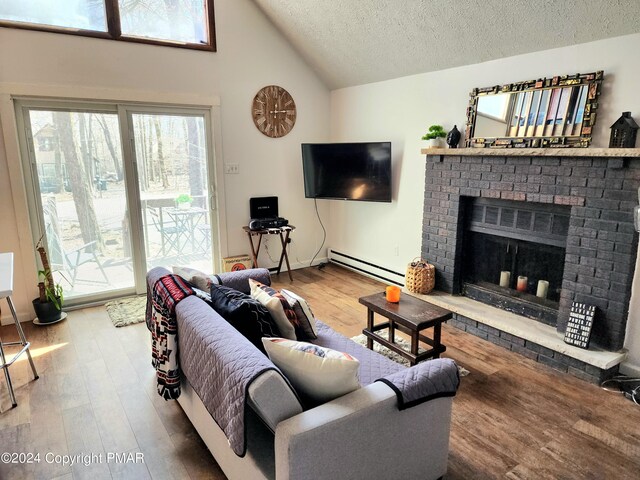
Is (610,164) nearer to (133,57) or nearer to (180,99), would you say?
(180,99)

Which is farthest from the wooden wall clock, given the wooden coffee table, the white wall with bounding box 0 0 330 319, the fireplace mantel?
the wooden coffee table

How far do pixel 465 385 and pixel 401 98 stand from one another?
9.26 ft

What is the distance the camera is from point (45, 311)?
3518 millimetres

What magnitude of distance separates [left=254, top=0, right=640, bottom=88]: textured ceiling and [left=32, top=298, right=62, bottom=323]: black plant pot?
353 cm

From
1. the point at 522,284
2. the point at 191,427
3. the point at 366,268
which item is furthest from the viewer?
the point at 366,268

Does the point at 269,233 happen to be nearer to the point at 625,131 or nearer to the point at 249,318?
the point at 249,318

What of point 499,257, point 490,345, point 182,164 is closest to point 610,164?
point 499,257

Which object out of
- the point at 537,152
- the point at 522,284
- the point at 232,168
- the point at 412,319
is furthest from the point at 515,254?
the point at 232,168

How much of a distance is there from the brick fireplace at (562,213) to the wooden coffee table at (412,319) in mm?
770

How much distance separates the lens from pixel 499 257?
11.4ft

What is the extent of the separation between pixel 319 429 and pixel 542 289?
2529mm

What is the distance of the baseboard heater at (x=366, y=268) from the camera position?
4.56 m

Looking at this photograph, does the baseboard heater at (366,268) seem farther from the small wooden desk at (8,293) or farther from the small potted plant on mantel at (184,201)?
the small wooden desk at (8,293)

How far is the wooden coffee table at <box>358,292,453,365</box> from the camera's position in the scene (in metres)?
2.61
